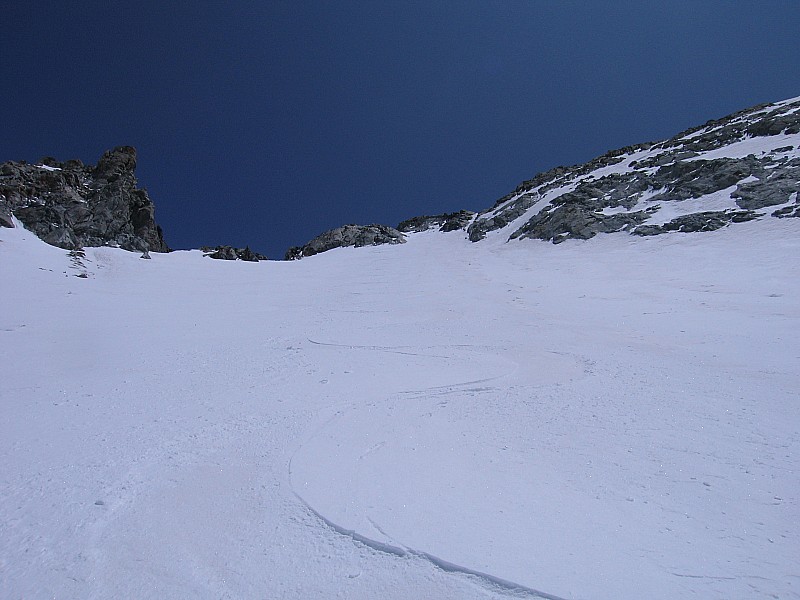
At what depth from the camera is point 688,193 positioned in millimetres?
30672

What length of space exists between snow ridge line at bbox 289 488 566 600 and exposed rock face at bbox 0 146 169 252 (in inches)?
1055

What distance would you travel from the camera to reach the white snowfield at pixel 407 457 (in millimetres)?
3096

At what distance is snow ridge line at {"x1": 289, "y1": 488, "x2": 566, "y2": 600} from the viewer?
2.88m

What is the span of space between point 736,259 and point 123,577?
2295 centimetres

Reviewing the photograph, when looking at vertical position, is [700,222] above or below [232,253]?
below

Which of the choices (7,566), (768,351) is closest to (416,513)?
(7,566)

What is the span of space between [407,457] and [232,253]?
39663mm

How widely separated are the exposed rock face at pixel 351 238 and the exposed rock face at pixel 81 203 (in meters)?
20.4

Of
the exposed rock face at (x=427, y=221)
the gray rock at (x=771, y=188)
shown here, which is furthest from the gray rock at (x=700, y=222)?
the exposed rock face at (x=427, y=221)

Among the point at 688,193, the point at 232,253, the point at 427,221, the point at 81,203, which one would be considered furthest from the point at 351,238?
the point at 688,193

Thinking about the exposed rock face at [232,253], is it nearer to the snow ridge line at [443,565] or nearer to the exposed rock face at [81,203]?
the exposed rock face at [81,203]

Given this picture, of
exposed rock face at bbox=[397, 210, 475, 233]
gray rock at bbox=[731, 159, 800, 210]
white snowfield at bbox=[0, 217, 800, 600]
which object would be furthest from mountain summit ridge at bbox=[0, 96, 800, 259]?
exposed rock face at bbox=[397, 210, 475, 233]

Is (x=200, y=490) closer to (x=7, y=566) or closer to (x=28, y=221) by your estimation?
(x=7, y=566)

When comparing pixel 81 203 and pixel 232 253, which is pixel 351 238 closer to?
pixel 232 253
